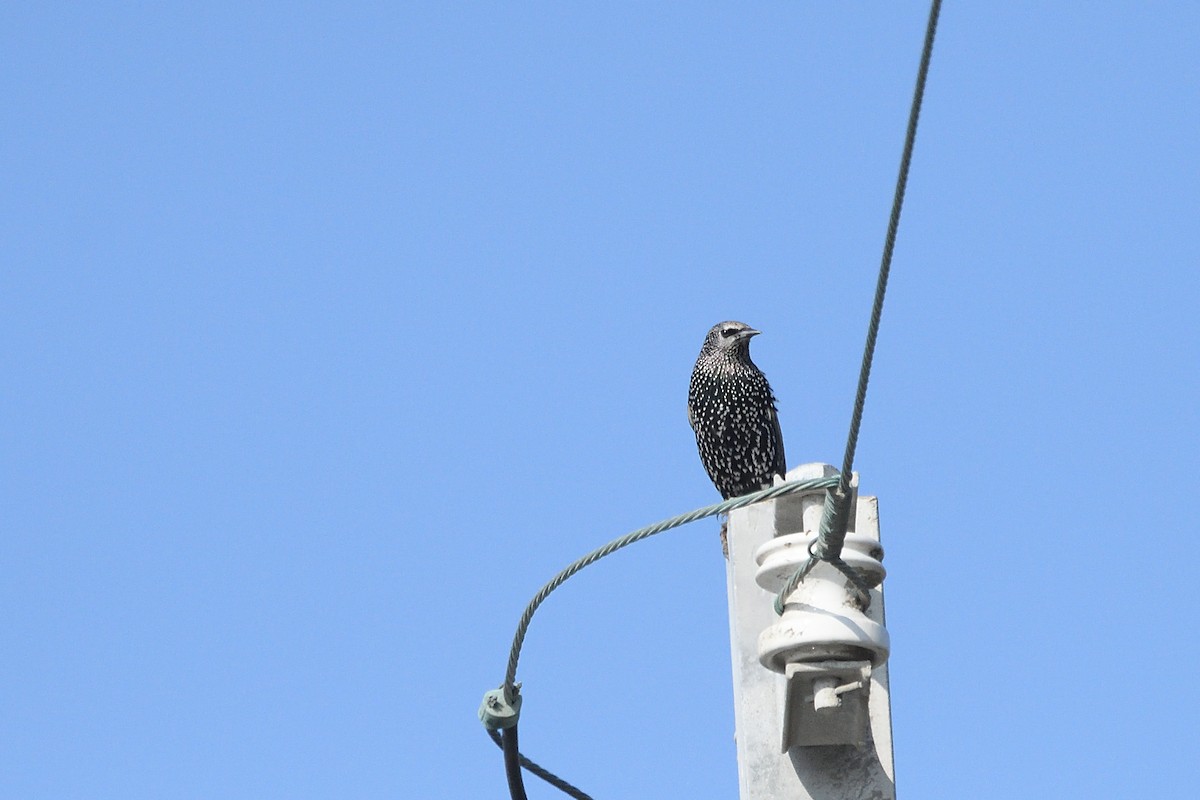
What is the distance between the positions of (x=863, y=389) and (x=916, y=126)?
0.63 m

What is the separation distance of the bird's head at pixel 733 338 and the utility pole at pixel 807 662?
8.73m

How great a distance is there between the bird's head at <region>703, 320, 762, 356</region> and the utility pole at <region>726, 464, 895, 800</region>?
8.73 metres

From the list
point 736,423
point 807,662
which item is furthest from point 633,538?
Answer: point 736,423

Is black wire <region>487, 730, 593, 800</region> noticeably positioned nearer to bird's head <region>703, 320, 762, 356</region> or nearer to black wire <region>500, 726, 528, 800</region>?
black wire <region>500, 726, 528, 800</region>

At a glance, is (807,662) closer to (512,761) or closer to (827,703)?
(827,703)

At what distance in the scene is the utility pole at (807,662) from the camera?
414cm

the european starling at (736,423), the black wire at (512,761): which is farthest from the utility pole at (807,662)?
the european starling at (736,423)

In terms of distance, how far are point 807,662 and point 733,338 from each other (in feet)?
30.3

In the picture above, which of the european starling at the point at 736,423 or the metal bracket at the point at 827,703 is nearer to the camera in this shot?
the metal bracket at the point at 827,703

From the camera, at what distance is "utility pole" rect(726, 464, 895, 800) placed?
4137mm

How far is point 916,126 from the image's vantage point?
3.71 metres

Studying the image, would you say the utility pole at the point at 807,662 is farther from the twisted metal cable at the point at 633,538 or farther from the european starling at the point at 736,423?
the european starling at the point at 736,423

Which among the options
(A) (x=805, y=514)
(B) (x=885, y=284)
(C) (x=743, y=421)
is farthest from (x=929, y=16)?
(C) (x=743, y=421)

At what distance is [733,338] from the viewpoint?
13297 millimetres
